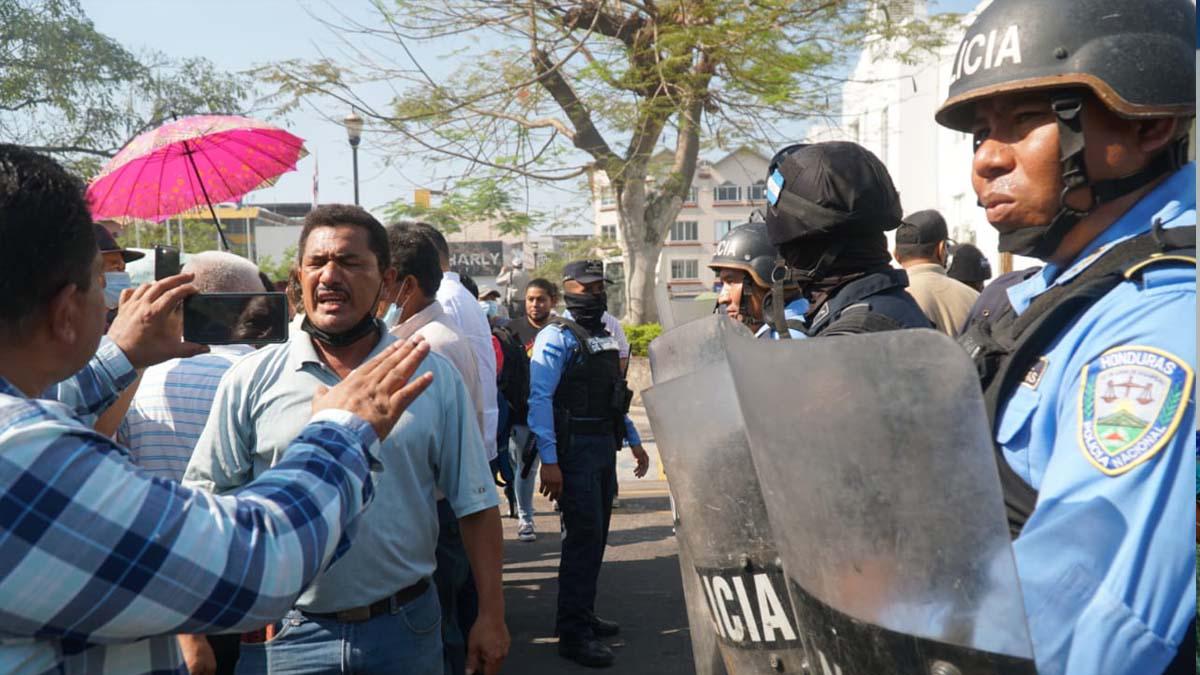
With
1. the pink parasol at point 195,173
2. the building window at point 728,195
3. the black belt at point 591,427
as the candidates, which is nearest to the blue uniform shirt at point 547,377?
the black belt at point 591,427

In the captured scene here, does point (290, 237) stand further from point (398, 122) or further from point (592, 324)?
point (592, 324)

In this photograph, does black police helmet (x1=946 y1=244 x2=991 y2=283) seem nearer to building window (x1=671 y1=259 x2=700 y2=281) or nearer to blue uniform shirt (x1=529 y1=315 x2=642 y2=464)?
blue uniform shirt (x1=529 y1=315 x2=642 y2=464)

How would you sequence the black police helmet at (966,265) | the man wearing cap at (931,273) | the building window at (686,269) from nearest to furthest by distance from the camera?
the man wearing cap at (931,273) < the black police helmet at (966,265) < the building window at (686,269)

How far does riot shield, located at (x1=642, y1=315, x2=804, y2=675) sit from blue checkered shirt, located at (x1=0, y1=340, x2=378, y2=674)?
1.94ft

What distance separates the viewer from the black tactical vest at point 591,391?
592 centimetres

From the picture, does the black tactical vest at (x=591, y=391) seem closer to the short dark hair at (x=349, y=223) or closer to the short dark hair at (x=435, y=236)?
the short dark hair at (x=435, y=236)

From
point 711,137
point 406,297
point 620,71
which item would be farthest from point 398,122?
point 406,297

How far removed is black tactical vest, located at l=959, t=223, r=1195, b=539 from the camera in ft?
4.64

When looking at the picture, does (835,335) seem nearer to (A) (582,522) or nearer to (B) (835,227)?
(B) (835,227)

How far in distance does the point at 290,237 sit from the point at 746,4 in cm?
7089

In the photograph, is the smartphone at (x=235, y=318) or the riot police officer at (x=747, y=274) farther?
the riot police officer at (x=747, y=274)

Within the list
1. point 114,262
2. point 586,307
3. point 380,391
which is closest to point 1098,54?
point 380,391

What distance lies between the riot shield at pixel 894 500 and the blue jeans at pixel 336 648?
184 centimetres

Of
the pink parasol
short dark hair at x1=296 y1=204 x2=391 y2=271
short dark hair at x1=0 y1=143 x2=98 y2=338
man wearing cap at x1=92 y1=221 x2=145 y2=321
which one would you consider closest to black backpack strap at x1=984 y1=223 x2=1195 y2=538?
short dark hair at x1=0 y1=143 x2=98 y2=338
